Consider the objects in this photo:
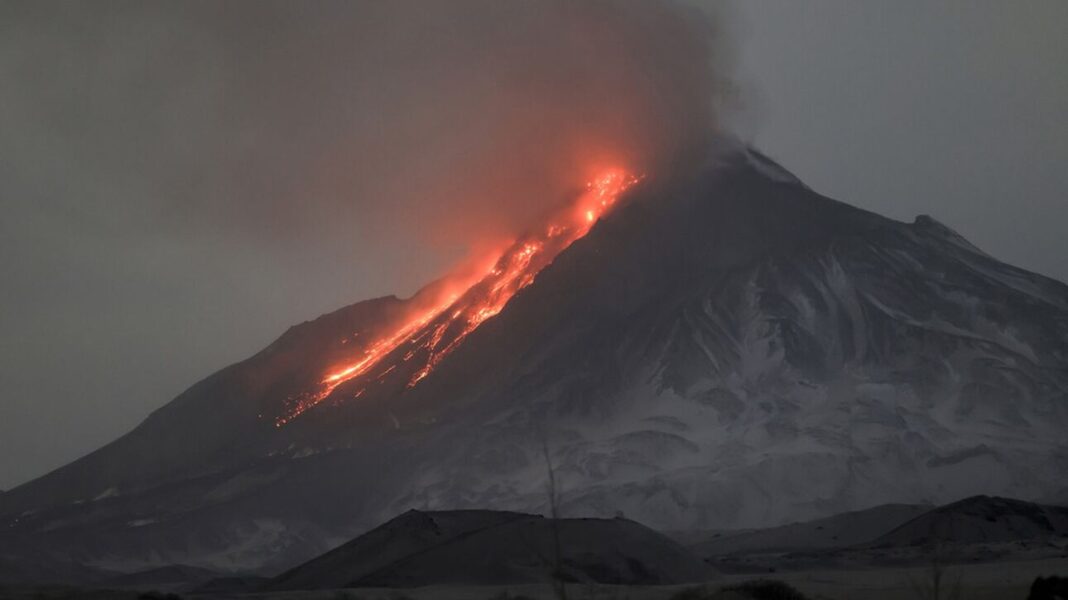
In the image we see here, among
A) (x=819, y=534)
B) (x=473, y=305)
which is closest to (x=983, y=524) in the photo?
(x=819, y=534)

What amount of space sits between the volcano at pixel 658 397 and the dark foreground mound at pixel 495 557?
133 ft

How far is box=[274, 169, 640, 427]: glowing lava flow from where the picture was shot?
386 feet

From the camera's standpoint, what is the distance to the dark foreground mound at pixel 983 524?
190 ft

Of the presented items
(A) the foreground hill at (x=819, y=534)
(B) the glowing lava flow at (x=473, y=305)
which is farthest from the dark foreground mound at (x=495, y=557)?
(B) the glowing lava flow at (x=473, y=305)

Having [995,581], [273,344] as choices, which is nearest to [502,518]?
[995,581]

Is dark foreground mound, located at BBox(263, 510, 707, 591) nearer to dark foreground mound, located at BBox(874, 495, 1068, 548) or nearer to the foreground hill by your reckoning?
dark foreground mound, located at BBox(874, 495, 1068, 548)

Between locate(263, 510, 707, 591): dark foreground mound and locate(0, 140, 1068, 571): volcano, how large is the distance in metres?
40.6

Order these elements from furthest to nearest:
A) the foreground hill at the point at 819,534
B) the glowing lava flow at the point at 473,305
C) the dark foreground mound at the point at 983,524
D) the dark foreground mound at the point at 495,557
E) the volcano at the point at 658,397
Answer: the glowing lava flow at the point at 473,305
the volcano at the point at 658,397
the foreground hill at the point at 819,534
the dark foreground mound at the point at 983,524
the dark foreground mound at the point at 495,557

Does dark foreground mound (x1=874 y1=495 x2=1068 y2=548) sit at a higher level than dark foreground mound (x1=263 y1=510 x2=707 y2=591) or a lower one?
lower

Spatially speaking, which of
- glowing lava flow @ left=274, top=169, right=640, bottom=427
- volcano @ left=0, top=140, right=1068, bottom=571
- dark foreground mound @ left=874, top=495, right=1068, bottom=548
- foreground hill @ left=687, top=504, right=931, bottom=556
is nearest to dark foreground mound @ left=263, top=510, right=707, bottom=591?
dark foreground mound @ left=874, top=495, right=1068, bottom=548

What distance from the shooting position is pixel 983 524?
59.7 meters

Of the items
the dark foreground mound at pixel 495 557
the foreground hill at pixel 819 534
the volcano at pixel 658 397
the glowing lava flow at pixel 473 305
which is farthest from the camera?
the glowing lava flow at pixel 473 305

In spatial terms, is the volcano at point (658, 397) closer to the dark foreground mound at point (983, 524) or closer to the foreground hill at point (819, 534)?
the foreground hill at point (819, 534)

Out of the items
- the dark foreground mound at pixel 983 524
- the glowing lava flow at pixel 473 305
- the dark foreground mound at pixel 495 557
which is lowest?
the dark foreground mound at pixel 983 524
